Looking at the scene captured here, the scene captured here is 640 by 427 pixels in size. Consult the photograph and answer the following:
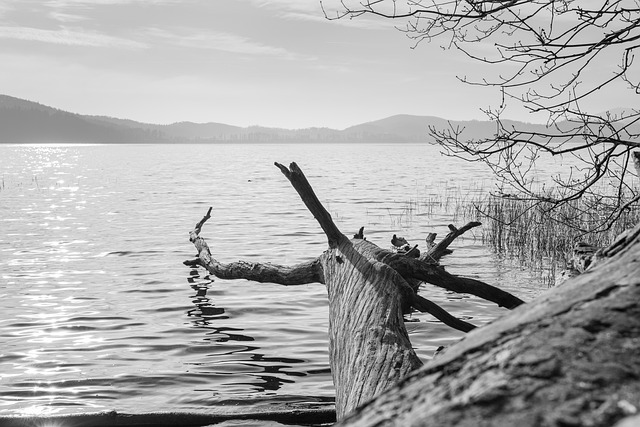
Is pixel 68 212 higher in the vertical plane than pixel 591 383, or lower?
lower

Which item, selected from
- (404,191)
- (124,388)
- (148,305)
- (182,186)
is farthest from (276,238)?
(182,186)

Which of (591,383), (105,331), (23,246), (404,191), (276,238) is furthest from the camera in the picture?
(404,191)

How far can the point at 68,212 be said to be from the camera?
30984mm

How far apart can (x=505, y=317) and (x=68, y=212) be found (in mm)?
31811

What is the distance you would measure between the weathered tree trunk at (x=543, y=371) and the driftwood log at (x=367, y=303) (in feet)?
12.1

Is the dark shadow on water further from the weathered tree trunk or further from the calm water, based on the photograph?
the weathered tree trunk

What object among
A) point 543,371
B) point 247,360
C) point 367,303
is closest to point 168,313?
point 247,360

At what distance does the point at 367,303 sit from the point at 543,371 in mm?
5062

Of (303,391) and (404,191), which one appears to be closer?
(303,391)

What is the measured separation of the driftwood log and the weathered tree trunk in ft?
12.1

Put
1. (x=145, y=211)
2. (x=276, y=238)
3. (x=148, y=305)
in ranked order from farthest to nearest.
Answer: (x=145, y=211)
(x=276, y=238)
(x=148, y=305)

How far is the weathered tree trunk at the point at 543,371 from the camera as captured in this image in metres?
1.01

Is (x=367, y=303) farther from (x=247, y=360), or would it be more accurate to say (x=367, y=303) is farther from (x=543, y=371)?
(x=543, y=371)

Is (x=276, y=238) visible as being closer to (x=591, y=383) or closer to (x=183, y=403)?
(x=183, y=403)
